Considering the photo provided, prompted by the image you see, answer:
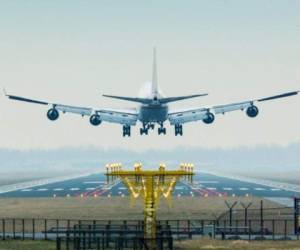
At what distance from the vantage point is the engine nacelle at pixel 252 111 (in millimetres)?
92875

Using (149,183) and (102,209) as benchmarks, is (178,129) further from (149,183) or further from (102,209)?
(149,183)

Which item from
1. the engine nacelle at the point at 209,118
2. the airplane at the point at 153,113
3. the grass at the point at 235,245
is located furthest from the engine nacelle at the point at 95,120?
the grass at the point at 235,245

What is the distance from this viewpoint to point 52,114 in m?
95.4

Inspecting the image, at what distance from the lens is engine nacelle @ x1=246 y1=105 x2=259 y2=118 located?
92875 millimetres

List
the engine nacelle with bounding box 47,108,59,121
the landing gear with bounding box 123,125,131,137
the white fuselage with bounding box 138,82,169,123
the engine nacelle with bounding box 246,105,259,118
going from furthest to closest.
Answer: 1. the landing gear with bounding box 123,125,131,137
2. the white fuselage with bounding box 138,82,169,123
3. the engine nacelle with bounding box 47,108,59,121
4. the engine nacelle with bounding box 246,105,259,118

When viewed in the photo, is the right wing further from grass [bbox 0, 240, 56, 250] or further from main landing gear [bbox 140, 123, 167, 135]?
grass [bbox 0, 240, 56, 250]

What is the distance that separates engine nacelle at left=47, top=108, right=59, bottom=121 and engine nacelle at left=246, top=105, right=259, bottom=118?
83.2 feet

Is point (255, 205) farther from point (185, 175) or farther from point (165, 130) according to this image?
point (185, 175)

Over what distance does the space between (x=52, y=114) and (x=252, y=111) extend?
26426 millimetres

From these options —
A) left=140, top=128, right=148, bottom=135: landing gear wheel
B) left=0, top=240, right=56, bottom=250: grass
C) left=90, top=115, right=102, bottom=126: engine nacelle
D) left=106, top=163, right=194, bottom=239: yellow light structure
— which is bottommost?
left=0, top=240, right=56, bottom=250: grass

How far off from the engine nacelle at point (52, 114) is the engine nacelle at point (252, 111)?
25.4 meters

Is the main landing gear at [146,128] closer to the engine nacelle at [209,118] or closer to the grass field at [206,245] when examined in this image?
the engine nacelle at [209,118]

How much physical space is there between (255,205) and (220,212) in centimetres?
1853

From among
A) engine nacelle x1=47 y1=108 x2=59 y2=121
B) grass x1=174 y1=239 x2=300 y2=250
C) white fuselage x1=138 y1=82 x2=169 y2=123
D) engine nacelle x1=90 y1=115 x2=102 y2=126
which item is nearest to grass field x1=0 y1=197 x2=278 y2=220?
engine nacelle x1=90 y1=115 x2=102 y2=126
